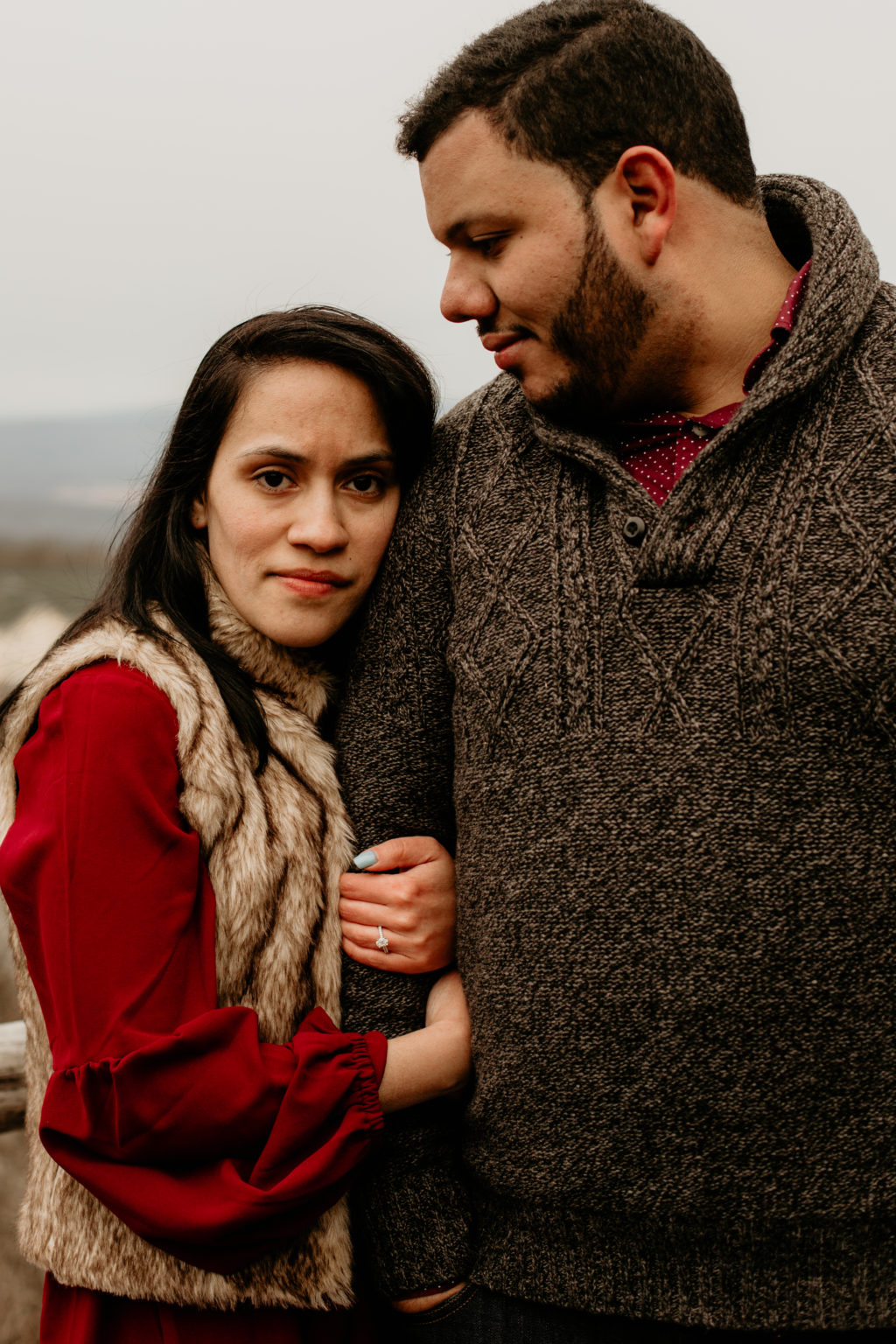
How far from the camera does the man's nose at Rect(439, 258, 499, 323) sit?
1403 millimetres

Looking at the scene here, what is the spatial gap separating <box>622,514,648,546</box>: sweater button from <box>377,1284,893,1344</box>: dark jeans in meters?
0.90

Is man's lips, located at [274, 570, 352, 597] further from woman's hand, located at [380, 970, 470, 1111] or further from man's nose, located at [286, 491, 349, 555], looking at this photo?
woman's hand, located at [380, 970, 470, 1111]

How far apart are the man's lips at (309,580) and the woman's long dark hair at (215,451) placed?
0.13 meters

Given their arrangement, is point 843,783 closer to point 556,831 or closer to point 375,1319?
point 556,831

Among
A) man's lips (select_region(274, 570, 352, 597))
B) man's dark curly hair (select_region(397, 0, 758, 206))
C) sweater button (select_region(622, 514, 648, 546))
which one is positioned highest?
man's dark curly hair (select_region(397, 0, 758, 206))

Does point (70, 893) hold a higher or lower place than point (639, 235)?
lower

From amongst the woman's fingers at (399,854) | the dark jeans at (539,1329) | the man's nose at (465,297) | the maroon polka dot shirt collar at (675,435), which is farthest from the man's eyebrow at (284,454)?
the dark jeans at (539,1329)

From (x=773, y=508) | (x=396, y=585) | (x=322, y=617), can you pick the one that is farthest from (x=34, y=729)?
(x=773, y=508)

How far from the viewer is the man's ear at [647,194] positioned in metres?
1.35

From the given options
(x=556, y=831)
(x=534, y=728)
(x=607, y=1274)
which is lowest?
(x=607, y=1274)

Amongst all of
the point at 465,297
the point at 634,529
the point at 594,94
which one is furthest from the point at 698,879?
the point at 594,94

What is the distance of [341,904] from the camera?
144cm

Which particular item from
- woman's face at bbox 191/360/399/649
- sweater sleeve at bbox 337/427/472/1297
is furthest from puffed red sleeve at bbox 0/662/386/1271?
woman's face at bbox 191/360/399/649

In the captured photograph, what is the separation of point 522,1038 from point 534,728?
1.21ft
